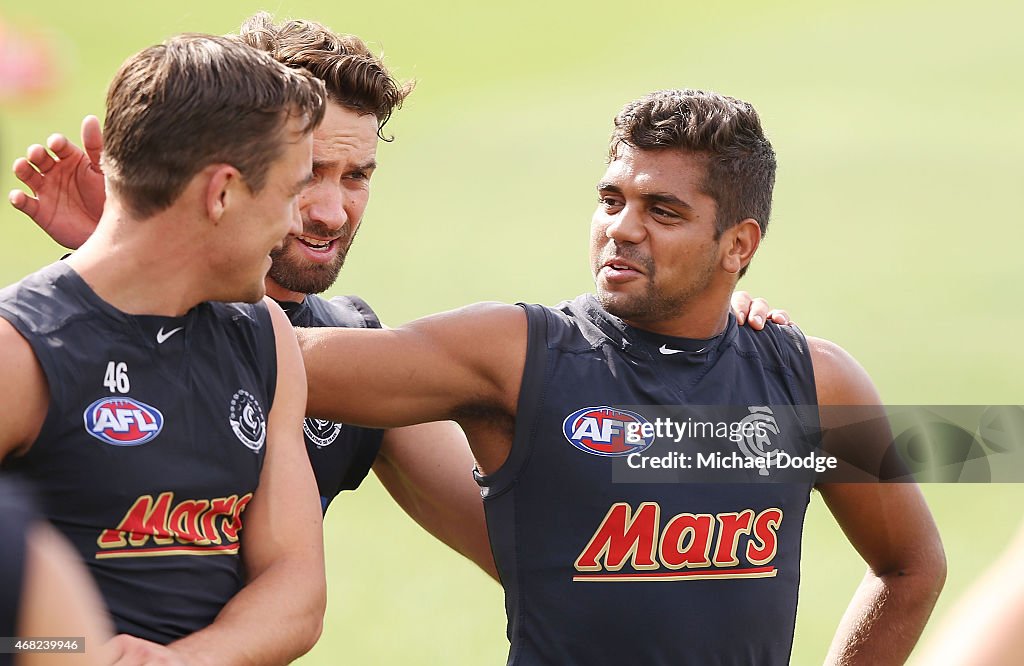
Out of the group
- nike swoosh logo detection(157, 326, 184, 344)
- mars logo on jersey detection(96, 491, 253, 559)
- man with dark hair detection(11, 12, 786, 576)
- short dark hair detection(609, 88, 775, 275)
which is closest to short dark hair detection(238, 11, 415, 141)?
man with dark hair detection(11, 12, 786, 576)

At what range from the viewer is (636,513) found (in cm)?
400

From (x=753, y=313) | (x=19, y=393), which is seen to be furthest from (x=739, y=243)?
(x=19, y=393)

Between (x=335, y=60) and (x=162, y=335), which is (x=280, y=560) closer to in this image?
(x=162, y=335)

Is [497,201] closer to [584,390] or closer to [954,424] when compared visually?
[954,424]

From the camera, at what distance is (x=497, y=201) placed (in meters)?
22.8

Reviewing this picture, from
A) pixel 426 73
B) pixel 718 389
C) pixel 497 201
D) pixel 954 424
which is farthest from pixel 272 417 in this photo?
pixel 426 73

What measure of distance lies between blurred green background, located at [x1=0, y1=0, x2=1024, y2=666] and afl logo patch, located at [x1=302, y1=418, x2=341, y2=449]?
409 cm

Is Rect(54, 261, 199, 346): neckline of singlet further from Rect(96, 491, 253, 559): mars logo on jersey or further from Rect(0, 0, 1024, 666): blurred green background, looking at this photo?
Rect(0, 0, 1024, 666): blurred green background

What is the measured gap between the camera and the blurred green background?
10320 millimetres

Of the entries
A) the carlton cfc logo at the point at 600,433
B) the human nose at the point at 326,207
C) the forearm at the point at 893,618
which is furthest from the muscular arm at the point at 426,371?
the forearm at the point at 893,618

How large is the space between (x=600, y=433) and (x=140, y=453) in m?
1.47

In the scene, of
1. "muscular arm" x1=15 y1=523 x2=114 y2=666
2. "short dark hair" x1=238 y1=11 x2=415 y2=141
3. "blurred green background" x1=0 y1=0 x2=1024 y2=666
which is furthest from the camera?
"blurred green background" x1=0 y1=0 x2=1024 y2=666

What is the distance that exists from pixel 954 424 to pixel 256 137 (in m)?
4.37

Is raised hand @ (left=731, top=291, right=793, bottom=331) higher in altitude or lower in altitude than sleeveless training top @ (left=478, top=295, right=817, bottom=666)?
higher
